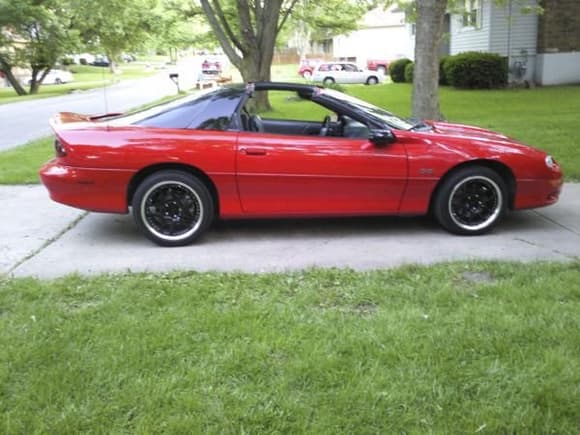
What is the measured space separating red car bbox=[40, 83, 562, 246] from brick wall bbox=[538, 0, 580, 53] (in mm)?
20360

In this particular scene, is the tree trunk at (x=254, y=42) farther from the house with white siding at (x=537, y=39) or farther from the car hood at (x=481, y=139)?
the car hood at (x=481, y=139)

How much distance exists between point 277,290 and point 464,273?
1.41 m

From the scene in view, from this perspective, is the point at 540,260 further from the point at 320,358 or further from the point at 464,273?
the point at 320,358

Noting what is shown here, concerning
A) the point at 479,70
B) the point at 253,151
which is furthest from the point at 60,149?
the point at 479,70

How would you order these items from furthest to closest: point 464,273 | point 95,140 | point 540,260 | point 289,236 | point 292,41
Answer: point 292,41, point 289,236, point 95,140, point 540,260, point 464,273

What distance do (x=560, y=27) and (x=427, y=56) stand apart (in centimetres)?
1640

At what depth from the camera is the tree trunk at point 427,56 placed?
9984 mm

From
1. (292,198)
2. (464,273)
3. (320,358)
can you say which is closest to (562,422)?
(320,358)

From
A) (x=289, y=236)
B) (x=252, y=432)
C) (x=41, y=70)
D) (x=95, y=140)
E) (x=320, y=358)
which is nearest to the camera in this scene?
(x=252, y=432)

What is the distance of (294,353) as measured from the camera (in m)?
3.31

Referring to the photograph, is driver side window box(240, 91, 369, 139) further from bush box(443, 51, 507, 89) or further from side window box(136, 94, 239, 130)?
bush box(443, 51, 507, 89)

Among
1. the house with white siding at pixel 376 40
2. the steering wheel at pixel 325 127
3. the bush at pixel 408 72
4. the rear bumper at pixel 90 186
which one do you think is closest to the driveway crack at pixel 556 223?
the steering wheel at pixel 325 127

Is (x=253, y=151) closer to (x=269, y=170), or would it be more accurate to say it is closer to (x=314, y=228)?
(x=269, y=170)

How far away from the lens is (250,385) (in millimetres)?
3006
